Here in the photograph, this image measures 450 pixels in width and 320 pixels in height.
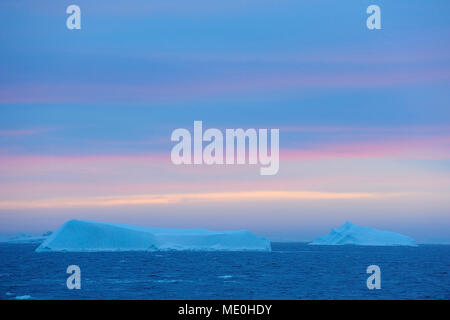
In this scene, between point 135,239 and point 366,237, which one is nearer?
point 135,239

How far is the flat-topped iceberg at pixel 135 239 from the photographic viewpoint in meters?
84.2

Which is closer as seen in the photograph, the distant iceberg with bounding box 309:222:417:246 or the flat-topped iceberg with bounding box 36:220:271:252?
the flat-topped iceberg with bounding box 36:220:271:252

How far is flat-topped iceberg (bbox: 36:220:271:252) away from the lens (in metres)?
84.2

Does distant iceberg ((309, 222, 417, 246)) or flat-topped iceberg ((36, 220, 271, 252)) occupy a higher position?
flat-topped iceberg ((36, 220, 271, 252))

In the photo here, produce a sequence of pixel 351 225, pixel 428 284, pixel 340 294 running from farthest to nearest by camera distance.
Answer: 1. pixel 351 225
2. pixel 428 284
3. pixel 340 294

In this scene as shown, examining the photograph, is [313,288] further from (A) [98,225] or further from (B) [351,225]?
(B) [351,225]

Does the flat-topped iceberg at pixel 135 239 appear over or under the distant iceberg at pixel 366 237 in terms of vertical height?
over

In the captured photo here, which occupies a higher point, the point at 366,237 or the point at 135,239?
the point at 135,239

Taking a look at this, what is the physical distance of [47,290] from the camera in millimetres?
36062

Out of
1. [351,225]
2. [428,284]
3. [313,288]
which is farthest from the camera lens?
[351,225]

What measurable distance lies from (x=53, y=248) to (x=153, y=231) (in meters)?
16.9

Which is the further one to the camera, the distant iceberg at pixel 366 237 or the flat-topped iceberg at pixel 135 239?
the distant iceberg at pixel 366 237

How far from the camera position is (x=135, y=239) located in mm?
87375

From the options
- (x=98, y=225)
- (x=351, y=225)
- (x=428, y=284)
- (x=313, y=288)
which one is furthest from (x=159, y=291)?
(x=351, y=225)
